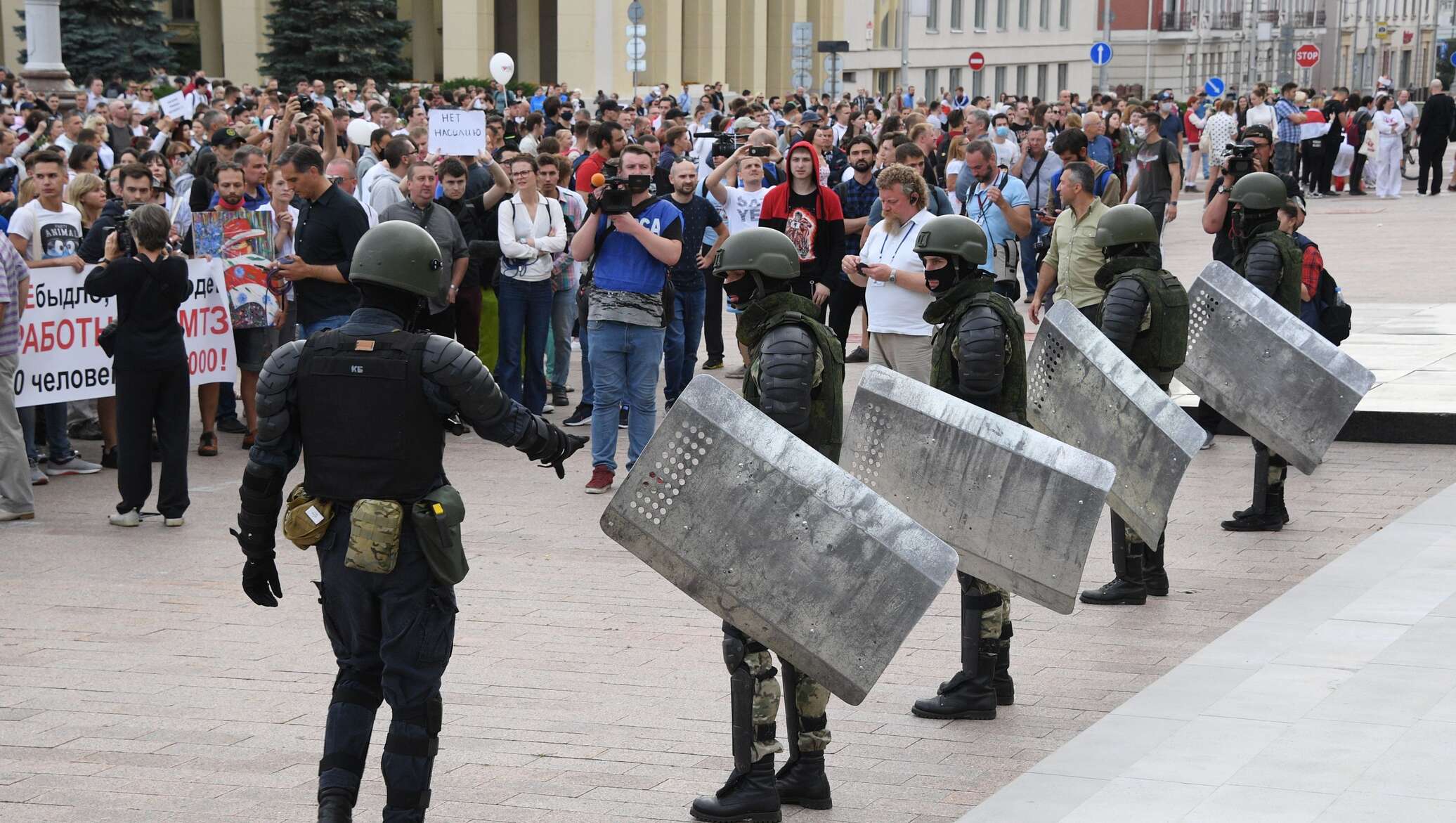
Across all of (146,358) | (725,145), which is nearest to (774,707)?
(146,358)

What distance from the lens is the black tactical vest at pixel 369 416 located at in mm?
5230

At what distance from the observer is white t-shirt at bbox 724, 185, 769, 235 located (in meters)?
14.1

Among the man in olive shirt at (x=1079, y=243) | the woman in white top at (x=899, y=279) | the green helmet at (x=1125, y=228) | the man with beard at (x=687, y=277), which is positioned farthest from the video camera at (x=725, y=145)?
the green helmet at (x=1125, y=228)

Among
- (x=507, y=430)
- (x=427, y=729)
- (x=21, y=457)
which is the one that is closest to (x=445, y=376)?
(x=507, y=430)

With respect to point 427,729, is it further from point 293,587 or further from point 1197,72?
point 1197,72

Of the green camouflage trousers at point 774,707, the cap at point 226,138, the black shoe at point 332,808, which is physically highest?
the cap at point 226,138

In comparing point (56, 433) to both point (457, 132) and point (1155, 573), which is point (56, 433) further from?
point (1155, 573)

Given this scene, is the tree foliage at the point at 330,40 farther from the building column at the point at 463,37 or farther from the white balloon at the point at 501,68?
the white balloon at the point at 501,68

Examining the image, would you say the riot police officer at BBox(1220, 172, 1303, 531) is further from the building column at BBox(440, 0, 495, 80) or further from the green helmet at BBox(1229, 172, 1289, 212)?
the building column at BBox(440, 0, 495, 80)

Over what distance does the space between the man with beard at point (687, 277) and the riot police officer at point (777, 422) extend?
580cm

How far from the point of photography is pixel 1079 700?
6.92 meters

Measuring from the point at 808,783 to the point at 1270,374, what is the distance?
14.8 feet

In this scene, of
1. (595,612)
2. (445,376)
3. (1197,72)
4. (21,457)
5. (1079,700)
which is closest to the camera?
(445,376)

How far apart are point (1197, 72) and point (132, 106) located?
66858 millimetres
